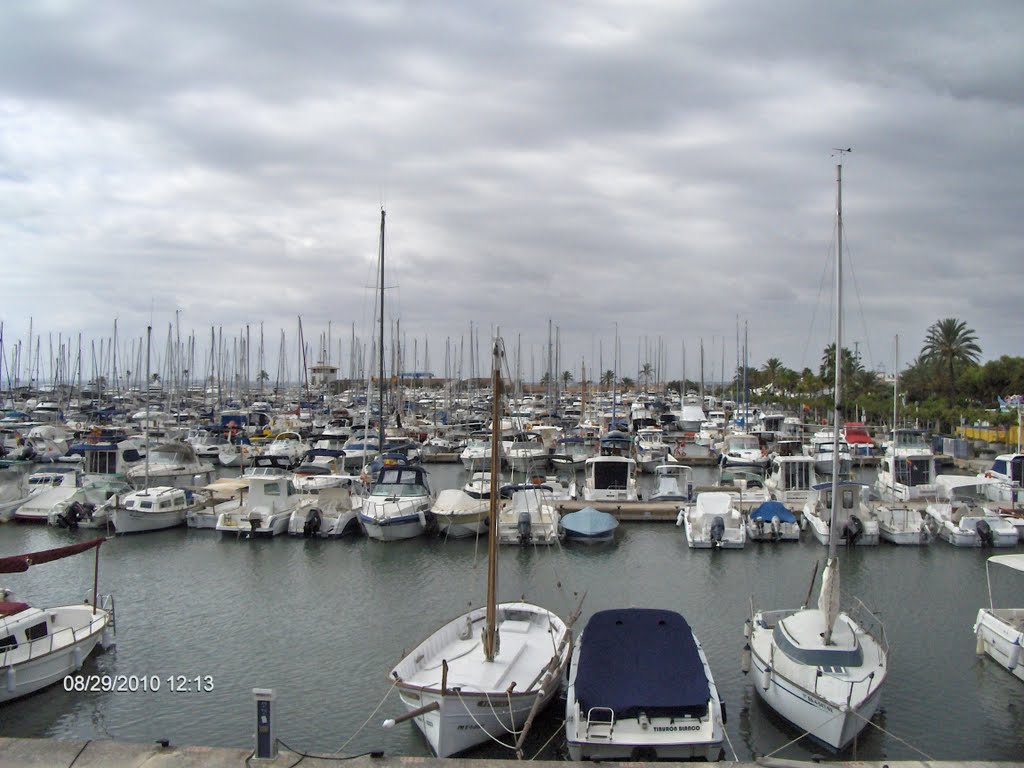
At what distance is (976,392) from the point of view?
7512 cm

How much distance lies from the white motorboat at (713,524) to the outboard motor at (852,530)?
158 inches

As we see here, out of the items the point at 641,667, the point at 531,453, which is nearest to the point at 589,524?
the point at 641,667

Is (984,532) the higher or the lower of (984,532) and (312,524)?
the higher

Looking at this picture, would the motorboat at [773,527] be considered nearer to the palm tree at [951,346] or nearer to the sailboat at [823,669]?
the sailboat at [823,669]

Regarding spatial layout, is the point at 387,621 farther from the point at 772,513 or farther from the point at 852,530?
the point at 852,530

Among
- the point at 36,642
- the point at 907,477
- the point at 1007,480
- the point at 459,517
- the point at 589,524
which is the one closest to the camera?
the point at 36,642

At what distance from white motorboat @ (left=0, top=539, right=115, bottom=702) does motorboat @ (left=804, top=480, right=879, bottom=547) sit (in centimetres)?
2619

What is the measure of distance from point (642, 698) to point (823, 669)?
4201 mm

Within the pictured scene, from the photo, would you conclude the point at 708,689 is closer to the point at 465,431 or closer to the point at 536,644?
the point at 536,644

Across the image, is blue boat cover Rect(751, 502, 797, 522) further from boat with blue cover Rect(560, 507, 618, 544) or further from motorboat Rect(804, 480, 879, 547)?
boat with blue cover Rect(560, 507, 618, 544)

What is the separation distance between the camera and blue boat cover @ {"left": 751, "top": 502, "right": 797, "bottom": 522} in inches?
1289

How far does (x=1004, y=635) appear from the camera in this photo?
18125 mm

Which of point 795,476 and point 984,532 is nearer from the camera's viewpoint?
point 984,532

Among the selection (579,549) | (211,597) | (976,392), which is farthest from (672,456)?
(211,597)
